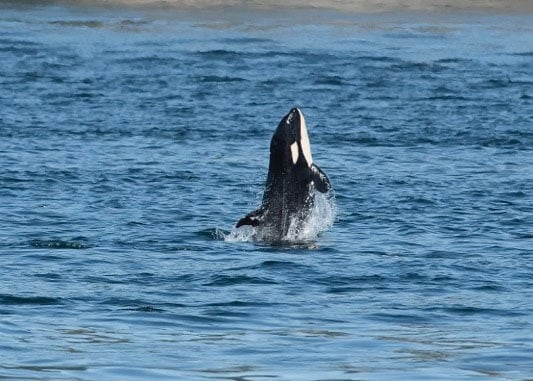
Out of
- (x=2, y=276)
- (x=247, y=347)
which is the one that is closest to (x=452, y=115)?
(x=2, y=276)

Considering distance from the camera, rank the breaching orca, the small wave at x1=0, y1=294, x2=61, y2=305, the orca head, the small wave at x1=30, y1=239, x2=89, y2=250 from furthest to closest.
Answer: the orca head → the breaching orca → the small wave at x1=30, y1=239, x2=89, y2=250 → the small wave at x1=0, y1=294, x2=61, y2=305

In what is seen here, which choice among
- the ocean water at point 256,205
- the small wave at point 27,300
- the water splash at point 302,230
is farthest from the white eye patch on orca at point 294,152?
the small wave at point 27,300

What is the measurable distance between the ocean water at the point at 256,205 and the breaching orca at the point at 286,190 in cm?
38

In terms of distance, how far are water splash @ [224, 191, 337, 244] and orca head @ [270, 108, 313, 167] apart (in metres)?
0.54

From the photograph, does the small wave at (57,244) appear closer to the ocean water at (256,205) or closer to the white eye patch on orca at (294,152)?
the ocean water at (256,205)

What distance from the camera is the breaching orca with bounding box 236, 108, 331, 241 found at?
19766 millimetres

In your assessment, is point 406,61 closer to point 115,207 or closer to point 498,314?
point 115,207

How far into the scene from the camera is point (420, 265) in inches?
718

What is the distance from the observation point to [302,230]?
20062 mm

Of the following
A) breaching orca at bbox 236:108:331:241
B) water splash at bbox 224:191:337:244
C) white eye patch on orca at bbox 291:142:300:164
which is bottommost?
water splash at bbox 224:191:337:244

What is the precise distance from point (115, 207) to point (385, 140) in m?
7.68

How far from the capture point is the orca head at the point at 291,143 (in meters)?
20.0

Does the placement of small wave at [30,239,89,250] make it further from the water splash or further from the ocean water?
the water splash

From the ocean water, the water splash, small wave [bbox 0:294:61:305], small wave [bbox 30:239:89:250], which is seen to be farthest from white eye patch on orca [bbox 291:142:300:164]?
small wave [bbox 0:294:61:305]
